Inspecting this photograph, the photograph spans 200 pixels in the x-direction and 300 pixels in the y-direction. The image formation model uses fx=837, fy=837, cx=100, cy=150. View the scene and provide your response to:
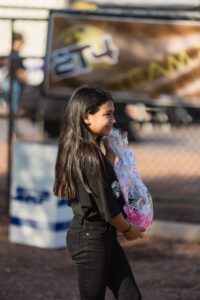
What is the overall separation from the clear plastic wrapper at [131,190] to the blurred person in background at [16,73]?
A: 452 centimetres

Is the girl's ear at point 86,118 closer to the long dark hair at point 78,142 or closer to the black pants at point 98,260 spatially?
the long dark hair at point 78,142

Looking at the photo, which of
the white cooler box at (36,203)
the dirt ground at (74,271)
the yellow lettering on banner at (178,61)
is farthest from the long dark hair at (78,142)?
the yellow lettering on banner at (178,61)

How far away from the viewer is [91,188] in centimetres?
399

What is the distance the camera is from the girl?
13.1 feet

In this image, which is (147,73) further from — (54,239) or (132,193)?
(132,193)

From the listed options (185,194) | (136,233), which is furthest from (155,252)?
(136,233)

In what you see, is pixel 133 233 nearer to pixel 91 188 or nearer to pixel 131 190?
pixel 131 190

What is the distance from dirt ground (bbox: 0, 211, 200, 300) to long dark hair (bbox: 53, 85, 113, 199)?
6.47 feet

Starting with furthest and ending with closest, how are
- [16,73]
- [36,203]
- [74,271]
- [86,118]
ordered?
[16,73], [36,203], [74,271], [86,118]

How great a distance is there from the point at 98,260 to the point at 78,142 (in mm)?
586

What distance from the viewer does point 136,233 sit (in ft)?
13.5

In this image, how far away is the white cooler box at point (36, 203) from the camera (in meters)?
7.51

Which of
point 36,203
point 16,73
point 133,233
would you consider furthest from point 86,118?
point 16,73

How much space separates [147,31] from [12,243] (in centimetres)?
243
